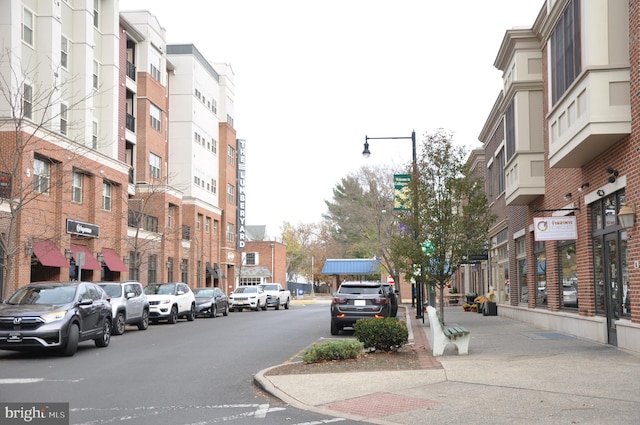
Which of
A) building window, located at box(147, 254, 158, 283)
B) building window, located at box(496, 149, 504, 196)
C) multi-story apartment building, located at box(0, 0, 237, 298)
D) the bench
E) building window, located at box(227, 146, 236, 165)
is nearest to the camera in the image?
the bench

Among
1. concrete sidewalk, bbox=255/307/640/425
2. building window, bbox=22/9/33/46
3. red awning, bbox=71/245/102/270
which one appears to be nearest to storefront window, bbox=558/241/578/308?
concrete sidewalk, bbox=255/307/640/425

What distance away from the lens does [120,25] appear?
40.4m

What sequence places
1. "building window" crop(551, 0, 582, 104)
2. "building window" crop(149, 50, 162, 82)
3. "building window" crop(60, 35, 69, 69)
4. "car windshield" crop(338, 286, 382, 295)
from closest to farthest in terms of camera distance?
"building window" crop(551, 0, 582, 104)
"car windshield" crop(338, 286, 382, 295)
"building window" crop(60, 35, 69, 69)
"building window" crop(149, 50, 162, 82)

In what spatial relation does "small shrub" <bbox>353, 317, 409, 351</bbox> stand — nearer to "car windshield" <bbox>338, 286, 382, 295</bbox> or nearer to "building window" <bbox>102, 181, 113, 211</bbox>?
"car windshield" <bbox>338, 286, 382, 295</bbox>

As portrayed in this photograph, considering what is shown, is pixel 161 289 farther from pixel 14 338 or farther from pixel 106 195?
pixel 14 338

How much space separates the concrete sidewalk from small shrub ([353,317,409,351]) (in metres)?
0.65

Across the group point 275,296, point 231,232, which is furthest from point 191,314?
point 231,232

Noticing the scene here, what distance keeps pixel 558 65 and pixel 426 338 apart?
766 cm

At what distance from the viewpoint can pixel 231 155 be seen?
2414 inches

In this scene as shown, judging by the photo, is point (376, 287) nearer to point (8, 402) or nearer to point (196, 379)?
point (196, 379)

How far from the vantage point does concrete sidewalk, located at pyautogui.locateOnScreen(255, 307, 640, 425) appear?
26.1 feet

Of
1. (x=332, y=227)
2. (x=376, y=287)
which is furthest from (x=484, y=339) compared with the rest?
(x=332, y=227)

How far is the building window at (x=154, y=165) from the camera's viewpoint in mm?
44750

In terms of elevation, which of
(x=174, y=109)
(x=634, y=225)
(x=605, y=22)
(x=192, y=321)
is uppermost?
(x=174, y=109)
